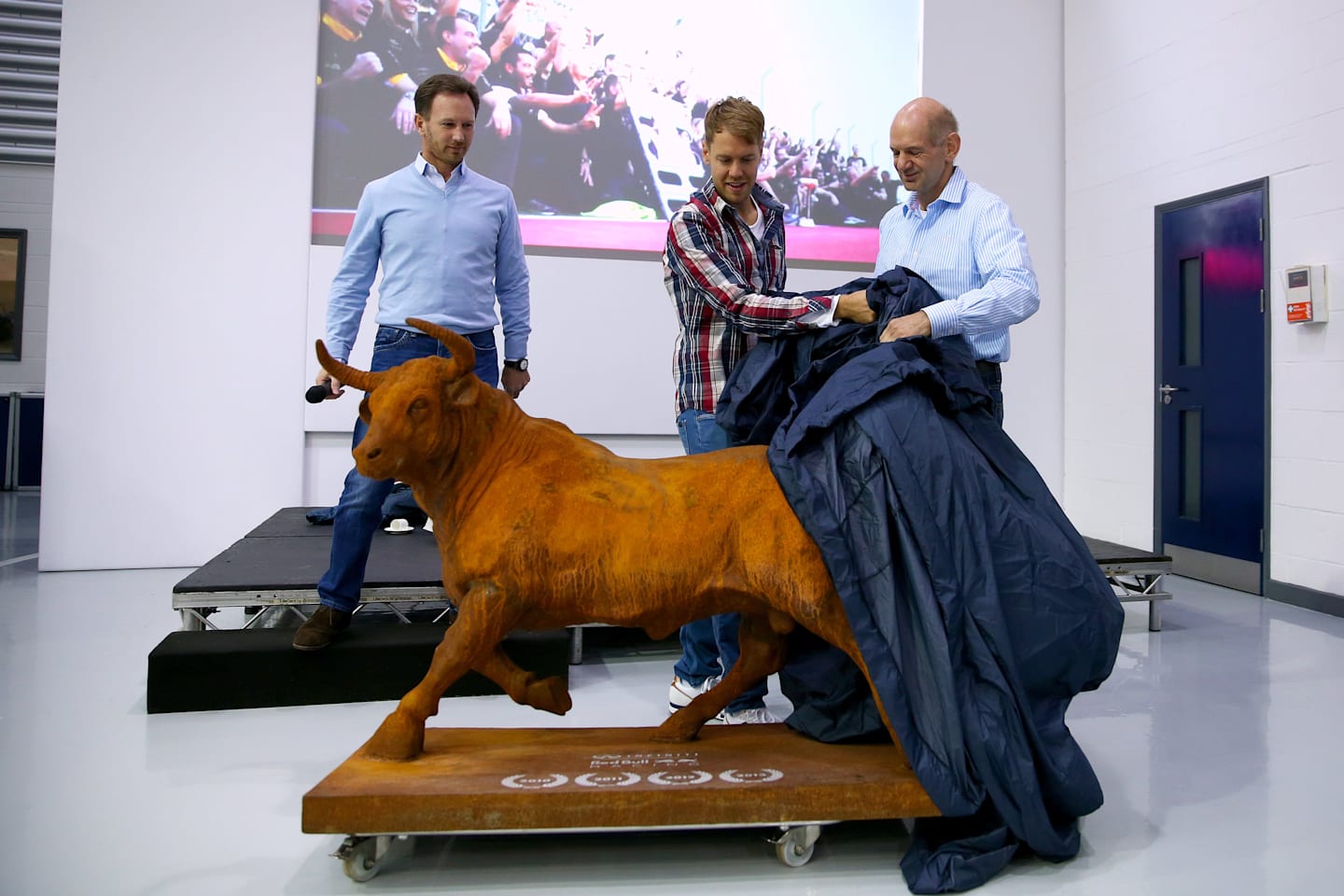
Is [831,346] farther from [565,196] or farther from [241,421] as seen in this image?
[241,421]

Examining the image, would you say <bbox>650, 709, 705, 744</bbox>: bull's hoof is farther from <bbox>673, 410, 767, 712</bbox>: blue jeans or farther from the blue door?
the blue door

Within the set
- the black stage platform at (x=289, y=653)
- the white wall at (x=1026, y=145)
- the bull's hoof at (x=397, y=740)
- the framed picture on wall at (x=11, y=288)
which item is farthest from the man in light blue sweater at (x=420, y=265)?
the framed picture on wall at (x=11, y=288)

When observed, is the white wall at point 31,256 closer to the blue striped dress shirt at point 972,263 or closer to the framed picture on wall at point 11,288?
the framed picture on wall at point 11,288

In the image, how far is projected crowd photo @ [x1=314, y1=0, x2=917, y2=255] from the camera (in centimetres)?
534

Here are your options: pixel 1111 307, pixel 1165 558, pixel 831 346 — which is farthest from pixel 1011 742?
A: pixel 1111 307

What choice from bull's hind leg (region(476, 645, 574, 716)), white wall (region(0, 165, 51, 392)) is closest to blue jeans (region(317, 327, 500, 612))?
bull's hind leg (region(476, 645, 574, 716))

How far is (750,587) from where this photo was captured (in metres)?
1.87

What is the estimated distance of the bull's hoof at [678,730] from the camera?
2096 mm

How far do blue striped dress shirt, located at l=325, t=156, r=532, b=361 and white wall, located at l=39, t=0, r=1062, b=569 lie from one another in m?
2.73

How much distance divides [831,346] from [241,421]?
157 inches

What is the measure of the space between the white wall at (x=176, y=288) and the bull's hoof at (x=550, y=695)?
12.4ft

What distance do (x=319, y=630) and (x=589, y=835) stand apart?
1.24 metres

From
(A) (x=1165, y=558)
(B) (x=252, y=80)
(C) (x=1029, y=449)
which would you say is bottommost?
(A) (x=1165, y=558)

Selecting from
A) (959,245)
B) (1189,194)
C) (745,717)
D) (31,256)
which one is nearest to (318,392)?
(745,717)
